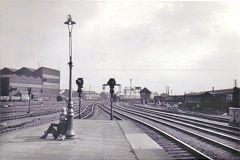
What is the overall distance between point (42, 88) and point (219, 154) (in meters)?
110

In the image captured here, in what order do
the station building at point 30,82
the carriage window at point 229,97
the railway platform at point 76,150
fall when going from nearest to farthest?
the railway platform at point 76,150
the carriage window at point 229,97
the station building at point 30,82

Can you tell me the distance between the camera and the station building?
8731cm

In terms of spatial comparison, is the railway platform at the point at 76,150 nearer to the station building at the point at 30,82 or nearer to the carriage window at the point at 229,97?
the carriage window at the point at 229,97

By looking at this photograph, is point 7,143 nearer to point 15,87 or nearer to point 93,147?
point 93,147

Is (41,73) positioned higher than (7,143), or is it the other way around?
(41,73)

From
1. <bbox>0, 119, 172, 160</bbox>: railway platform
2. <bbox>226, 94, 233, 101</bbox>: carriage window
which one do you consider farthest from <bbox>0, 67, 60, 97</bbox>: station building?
<bbox>0, 119, 172, 160</bbox>: railway platform

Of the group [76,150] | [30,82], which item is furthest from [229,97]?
[30,82]

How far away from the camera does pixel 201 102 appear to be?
43625 millimetres

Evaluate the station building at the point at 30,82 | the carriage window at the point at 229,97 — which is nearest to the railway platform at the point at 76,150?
the carriage window at the point at 229,97

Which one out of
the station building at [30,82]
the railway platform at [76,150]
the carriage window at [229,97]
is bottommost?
the railway platform at [76,150]

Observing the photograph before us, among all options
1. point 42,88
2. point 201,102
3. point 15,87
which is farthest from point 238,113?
point 42,88

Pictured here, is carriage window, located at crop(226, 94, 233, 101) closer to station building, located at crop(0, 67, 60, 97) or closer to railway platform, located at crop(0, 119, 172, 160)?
railway platform, located at crop(0, 119, 172, 160)

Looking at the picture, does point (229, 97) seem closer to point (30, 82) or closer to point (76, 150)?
point (76, 150)

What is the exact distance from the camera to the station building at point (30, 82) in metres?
87.3
